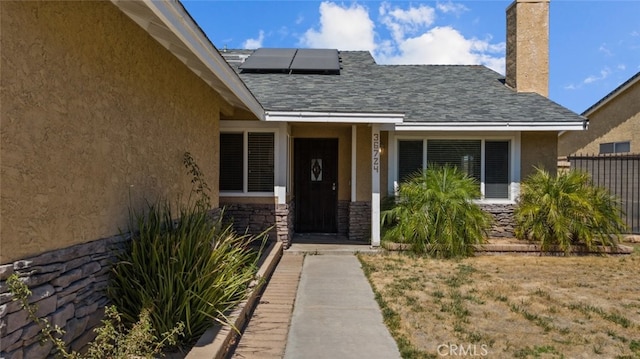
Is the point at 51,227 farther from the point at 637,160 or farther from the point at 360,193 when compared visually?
the point at 637,160

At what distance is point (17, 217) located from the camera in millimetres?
2500

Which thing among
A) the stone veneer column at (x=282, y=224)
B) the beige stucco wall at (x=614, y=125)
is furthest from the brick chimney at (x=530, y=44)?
the stone veneer column at (x=282, y=224)

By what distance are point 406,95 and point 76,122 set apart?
376 inches

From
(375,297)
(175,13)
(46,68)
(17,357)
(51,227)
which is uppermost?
(175,13)

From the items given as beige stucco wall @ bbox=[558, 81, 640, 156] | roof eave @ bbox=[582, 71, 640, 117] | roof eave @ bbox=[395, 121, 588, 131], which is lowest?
roof eave @ bbox=[395, 121, 588, 131]

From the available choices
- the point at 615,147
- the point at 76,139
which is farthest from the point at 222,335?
the point at 615,147

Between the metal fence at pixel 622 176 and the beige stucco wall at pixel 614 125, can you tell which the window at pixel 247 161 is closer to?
the metal fence at pixel 622 176

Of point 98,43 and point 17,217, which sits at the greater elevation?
point 98,43

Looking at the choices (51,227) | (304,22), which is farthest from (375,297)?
(304,22)

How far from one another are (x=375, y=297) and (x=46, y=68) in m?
4.58

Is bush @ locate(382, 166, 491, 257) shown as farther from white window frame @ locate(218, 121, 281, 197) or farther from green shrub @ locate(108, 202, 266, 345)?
green shrub @ locate(108, 202, 266, 345)

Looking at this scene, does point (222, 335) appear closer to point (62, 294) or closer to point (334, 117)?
point (62, 294)

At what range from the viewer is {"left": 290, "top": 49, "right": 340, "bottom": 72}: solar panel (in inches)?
439

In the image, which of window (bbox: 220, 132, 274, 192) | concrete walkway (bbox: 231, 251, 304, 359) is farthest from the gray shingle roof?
concrete walkway (bbox: 231, 251, 304, 359)
